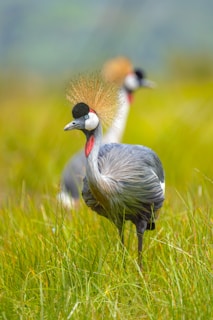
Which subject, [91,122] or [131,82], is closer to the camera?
[91,122]

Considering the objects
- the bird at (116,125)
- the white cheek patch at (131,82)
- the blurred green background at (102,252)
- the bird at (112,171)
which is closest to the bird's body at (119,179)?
the bird at (112,171)

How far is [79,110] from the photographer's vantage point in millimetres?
3627

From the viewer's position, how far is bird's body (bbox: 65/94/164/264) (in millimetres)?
3660

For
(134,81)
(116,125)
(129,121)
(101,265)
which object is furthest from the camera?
(129,121)

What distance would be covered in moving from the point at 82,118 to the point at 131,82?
4616 millimetres

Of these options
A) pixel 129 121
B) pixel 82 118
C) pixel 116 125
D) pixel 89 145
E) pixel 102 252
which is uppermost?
pixel 82 118

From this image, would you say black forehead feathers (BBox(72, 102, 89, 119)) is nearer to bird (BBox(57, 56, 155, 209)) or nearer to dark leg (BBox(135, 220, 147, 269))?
dark leg (BBox(135, 220, 147, 269))

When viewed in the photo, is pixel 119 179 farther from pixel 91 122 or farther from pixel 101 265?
pixel 101 265

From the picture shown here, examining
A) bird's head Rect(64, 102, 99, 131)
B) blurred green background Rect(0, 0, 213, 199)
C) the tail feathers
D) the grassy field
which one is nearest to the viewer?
the grassy field

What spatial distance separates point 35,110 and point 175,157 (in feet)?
17.9

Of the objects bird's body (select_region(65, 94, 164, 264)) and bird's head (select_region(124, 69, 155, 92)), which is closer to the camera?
bird's body (select_region(65, 94, 164, 264))

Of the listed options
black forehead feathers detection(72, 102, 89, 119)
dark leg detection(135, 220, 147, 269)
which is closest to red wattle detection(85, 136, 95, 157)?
black forehead feathers detection(72, 102, 89, 119)

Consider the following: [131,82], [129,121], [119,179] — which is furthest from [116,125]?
[129,121]

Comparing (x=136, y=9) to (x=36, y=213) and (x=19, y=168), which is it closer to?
(x=36, y=213)
